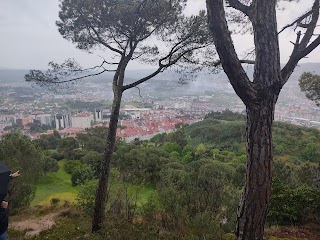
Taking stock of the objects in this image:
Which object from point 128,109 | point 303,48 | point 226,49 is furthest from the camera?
point 128,109

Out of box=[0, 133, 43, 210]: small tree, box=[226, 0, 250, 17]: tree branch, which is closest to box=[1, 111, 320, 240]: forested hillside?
box=[0, 133, 43, 210]: small tree

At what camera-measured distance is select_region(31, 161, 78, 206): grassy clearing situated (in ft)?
63.9

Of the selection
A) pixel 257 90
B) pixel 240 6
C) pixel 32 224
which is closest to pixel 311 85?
pixel 240 6

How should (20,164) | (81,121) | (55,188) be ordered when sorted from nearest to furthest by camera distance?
(20,164) → (55,188) → (81,121)

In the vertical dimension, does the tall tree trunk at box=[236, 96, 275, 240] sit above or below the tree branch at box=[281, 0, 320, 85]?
below

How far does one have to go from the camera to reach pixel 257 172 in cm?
260

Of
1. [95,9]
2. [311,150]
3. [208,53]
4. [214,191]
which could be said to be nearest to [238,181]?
[214,191]

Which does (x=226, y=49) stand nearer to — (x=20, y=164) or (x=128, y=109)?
(x=20, y=164)

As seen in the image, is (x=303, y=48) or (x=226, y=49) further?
(x=303, y=48)

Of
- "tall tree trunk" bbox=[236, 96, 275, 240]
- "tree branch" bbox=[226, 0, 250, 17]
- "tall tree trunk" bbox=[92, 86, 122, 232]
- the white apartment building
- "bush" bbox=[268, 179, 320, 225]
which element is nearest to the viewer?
"tall tree trunk" bbox=[236, 96, 275, 240]

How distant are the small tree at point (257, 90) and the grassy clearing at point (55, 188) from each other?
1770 centimetres

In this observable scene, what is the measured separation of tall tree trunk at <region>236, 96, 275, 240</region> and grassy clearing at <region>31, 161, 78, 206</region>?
17.6 m

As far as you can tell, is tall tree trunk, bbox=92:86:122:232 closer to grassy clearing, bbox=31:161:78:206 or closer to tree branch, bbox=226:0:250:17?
tree branch, bbox=226:0:250:17

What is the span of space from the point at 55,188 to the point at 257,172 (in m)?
22.0
